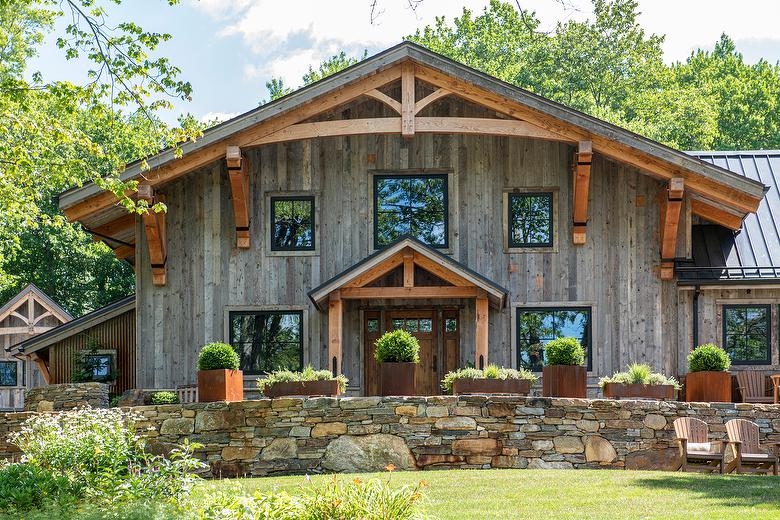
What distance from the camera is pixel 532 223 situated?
18969 millimetres

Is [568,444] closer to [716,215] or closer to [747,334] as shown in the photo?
[747,334]

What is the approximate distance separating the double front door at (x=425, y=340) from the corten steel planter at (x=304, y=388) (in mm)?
3521

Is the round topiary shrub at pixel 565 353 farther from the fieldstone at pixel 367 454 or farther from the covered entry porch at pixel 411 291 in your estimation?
the fieldstone at pixel 367 454

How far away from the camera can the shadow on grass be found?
10523mm

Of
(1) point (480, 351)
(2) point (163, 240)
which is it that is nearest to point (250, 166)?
(2) point (163, 240)

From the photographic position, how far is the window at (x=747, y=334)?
18.7 metres

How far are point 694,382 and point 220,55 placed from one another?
1023cm

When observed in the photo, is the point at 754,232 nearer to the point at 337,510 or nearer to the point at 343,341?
the point at 343,341

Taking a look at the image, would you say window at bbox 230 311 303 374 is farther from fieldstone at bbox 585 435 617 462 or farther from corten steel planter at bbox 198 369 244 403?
fieldstone at bbox 585 435 617 462

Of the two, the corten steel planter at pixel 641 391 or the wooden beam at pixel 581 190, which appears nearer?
the corten steel planter at pixel 641 391

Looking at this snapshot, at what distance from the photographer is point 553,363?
15.5 m

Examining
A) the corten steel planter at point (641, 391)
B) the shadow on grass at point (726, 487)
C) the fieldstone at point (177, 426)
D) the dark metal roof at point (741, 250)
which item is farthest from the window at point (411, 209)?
the shadow on grass at point (726, 487)

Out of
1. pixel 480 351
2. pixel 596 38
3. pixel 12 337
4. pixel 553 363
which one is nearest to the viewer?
pixel 553 363

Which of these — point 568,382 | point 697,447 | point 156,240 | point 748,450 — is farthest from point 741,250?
point 156,240
